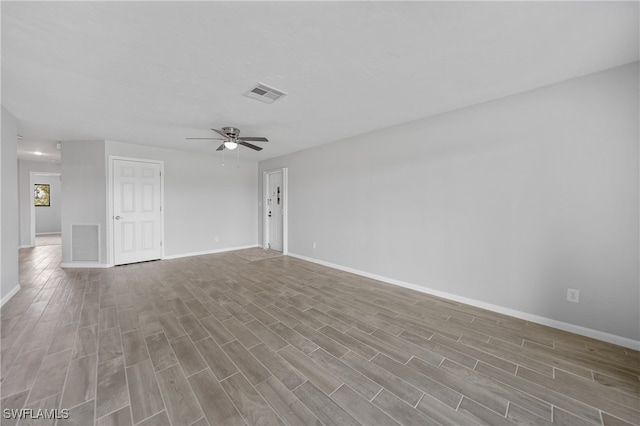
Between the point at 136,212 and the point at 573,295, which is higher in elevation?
the point at 136,212

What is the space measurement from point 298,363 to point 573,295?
2748 millimetres

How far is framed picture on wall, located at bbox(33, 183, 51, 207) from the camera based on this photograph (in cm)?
895

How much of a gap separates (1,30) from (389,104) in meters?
Answer: 3.35

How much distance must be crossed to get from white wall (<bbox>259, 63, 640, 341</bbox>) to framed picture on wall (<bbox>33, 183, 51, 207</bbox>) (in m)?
12.3

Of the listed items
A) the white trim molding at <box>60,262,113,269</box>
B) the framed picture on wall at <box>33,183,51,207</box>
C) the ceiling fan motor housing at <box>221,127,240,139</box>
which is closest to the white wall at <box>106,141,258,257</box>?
the white trim molding at <box>60,262,113,269</box>

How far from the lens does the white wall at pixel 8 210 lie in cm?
290

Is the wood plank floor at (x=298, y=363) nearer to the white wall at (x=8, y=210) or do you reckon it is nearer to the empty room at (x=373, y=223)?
the empty room at (x=373, y=223)

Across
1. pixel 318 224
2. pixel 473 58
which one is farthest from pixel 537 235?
pixel 318 224

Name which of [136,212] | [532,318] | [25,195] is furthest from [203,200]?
[532,318]

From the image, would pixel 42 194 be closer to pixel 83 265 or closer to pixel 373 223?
pixel 83 265

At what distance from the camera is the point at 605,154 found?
85.5 inches

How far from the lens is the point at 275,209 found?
6.28 meters

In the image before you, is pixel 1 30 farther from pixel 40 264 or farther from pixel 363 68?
pixel 40 264

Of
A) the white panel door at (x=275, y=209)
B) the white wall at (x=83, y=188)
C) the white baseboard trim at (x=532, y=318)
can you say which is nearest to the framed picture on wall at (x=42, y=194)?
the white wall at (x=83, y=188)
